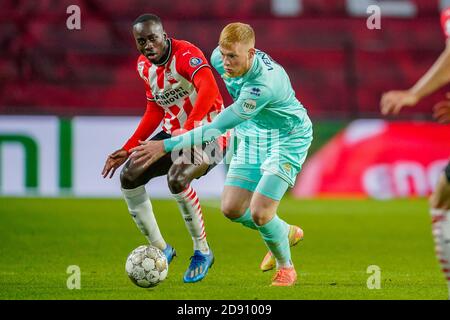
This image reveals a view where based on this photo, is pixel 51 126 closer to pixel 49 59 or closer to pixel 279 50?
pixel 49 59

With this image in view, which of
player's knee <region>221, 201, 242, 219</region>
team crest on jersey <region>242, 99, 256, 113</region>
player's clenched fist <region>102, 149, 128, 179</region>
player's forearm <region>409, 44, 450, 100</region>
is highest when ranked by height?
Answer: team crest on jersey <region>242, 99, 256, 113</region>

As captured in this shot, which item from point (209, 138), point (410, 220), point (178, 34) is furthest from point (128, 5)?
point (209, 138)

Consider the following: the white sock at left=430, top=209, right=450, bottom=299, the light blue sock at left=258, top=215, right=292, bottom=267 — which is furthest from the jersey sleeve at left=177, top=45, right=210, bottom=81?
the white sock at left=430, top=209, right=450, bottom=299

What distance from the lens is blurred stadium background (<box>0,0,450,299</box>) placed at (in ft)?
31.3

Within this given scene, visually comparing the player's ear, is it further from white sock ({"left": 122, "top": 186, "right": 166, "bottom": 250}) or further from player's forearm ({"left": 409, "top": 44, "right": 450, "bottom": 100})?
player's forearm ({"left": 409, "top": 44, "right": 450, "bottom": 100})

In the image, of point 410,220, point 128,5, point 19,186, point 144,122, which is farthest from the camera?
point 128,5

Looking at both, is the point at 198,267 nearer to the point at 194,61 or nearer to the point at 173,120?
the point at 173,120

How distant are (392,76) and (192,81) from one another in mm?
9113

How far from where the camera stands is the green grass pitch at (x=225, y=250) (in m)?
7.04

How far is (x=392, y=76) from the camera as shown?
16.4m

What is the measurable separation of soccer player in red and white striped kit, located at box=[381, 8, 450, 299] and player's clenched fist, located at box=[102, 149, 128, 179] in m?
2.44

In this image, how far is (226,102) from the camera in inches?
607
